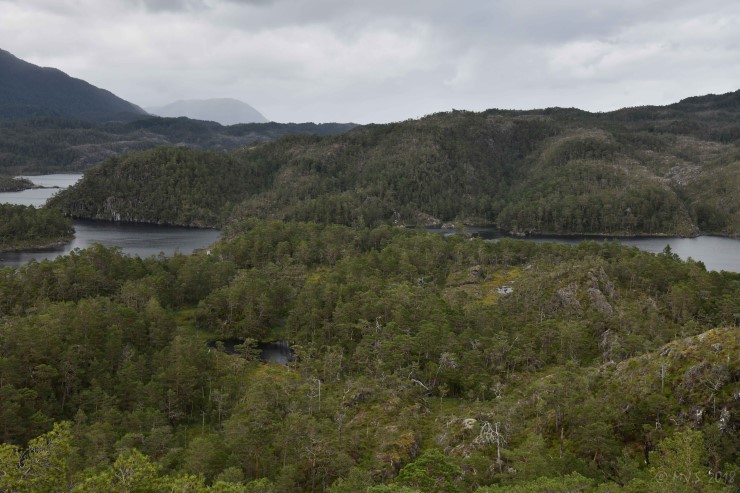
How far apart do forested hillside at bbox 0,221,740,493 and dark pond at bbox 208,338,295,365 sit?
196 cm

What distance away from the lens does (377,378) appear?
78.9 m

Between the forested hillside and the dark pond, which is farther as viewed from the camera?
the dark pond

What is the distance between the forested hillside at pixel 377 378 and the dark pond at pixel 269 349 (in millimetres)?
1964

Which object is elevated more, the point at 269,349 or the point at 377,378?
the point at 377,378

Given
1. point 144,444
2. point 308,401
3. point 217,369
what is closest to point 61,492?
point 144,444

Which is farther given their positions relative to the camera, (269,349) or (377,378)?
(269,349)

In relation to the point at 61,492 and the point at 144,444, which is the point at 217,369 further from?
the point at 61,492

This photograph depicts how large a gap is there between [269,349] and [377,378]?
1384 inches

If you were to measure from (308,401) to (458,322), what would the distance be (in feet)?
122

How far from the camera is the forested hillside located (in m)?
44.1

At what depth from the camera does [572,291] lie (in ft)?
335

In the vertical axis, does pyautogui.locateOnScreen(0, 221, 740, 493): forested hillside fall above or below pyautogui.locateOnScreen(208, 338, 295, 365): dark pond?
above

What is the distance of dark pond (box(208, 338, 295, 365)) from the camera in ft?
327

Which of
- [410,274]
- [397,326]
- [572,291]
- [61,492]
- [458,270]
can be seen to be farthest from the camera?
[458,270]
